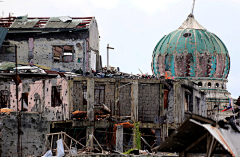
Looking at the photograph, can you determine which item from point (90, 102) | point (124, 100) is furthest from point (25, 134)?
point (124, 100)

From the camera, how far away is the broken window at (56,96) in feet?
87.0

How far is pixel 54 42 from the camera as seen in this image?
31500 millimetres

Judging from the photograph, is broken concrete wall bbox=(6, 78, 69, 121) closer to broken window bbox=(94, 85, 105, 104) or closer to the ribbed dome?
broken window bbox=(94, 85, 105, 104)

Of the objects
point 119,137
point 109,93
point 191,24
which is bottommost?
point 119,137

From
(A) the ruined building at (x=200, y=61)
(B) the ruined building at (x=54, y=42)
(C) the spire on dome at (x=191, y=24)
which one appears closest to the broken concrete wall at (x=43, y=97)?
(B) the ruined building at (x=54, y=42)

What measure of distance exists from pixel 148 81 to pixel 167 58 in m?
11.1

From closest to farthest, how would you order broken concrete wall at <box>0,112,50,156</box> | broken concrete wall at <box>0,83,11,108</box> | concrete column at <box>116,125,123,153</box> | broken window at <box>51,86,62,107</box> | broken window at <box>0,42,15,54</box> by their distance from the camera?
concrete column at <box>116,125,123,153</box>, broken concrete wall at <box>0,112,50,156</box>, broken window at <box>51,86,62,107</box>, broken concrete wall at <box>0,83,11,108</box>, broken window at <box>0,42,15,54</box>

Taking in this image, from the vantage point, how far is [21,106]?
2834cm

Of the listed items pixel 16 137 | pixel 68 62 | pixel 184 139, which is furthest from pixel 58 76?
pixel 184 139

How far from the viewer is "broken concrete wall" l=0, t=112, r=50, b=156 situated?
82.0 ft

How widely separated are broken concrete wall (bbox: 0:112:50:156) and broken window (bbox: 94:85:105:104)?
11.7 feet

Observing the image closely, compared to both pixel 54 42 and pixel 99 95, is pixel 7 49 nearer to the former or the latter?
pixel 54 42

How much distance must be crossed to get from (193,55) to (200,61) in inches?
30.2

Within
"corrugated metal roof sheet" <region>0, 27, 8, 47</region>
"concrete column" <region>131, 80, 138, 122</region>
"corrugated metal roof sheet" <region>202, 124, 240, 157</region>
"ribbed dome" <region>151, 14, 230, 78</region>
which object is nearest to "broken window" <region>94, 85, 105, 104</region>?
"concrete column" <region>131, 80, 138, 122</region>
